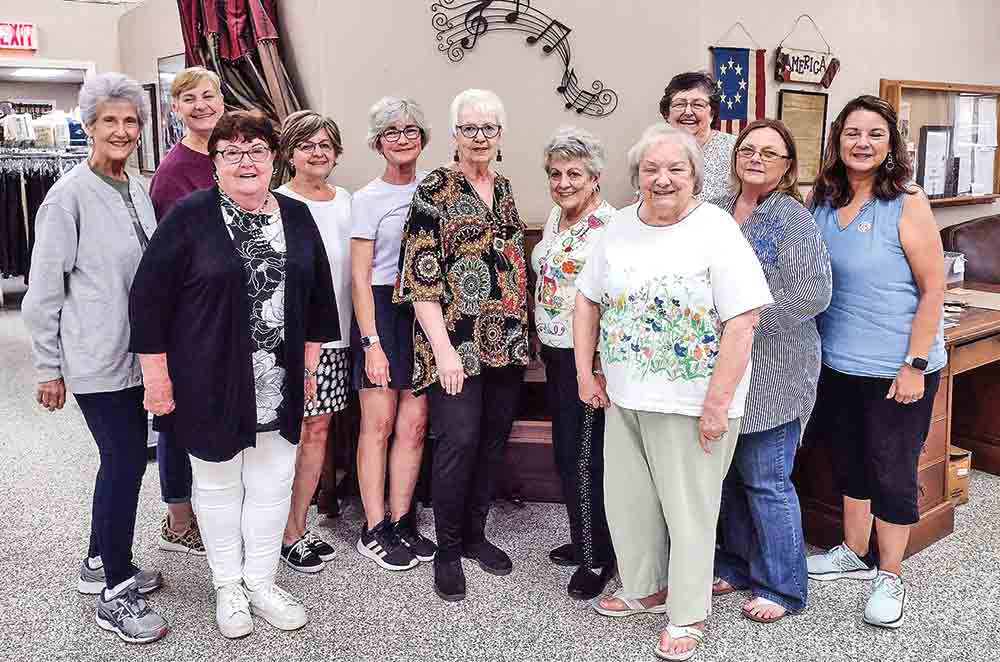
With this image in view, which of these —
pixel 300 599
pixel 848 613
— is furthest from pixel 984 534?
pixel 300 599

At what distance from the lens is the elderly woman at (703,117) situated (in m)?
2.78

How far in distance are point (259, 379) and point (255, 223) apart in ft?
1.35

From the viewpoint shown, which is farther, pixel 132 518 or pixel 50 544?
pixel 50 544

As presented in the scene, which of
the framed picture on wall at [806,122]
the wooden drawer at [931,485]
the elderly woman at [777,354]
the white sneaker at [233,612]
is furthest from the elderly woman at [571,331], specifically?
the framed picture on wall at [806,122]

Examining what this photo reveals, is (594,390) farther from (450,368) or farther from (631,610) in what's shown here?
(631,610)

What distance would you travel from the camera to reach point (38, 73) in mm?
7648

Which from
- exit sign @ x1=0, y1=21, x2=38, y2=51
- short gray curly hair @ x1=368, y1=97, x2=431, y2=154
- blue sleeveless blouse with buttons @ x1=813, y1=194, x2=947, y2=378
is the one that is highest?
exit sign @ x1=0, y1=21, x2=38, y2=51

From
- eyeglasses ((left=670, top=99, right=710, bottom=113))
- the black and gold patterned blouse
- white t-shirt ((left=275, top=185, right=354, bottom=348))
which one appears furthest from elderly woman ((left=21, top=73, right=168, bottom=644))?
eyeglasses ((left=670, top=99, right=710, bottom=113))

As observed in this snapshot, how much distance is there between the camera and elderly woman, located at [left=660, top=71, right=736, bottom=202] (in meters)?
2.78

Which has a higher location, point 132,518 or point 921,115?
point 921,115

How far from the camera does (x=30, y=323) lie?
223cm

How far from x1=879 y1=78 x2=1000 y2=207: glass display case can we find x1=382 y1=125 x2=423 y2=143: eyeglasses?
10.4 feet

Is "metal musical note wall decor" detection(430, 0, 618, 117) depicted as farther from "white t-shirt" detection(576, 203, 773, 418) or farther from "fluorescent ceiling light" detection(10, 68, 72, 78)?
"fluorescent ceiling light" detection(10, 68, 72, 78)

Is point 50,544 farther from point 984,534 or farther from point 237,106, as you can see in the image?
point 984,534
